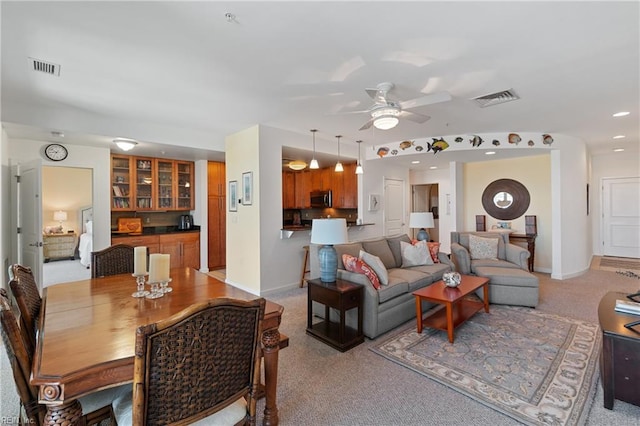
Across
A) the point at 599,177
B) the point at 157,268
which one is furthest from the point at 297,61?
the point at 599,177

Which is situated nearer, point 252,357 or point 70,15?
point 252,357

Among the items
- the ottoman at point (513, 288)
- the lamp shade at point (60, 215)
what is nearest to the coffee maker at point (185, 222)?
the lamp shade at point (60, 215)

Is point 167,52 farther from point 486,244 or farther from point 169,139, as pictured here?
point 486,244

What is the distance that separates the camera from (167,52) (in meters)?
2.49

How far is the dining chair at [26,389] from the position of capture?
120cm

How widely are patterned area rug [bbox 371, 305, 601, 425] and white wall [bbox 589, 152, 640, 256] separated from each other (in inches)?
233

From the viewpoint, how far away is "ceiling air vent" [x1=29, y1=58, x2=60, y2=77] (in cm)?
262

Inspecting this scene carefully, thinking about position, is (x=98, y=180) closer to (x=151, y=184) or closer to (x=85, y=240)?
(x=151, y=184)

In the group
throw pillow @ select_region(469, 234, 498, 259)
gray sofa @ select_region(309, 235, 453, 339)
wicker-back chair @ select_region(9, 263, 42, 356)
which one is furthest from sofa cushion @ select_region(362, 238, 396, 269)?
wicker-back chair @ select_region(9, 263, 42, 356)

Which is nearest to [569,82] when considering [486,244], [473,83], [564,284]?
[473,83]

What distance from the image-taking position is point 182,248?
6039mm

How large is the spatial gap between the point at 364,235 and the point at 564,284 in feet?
11.5

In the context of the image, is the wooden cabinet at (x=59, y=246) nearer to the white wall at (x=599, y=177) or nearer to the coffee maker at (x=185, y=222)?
the coffee maker at (x=185, y=222)

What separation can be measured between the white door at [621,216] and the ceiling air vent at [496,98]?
6.25 meters
